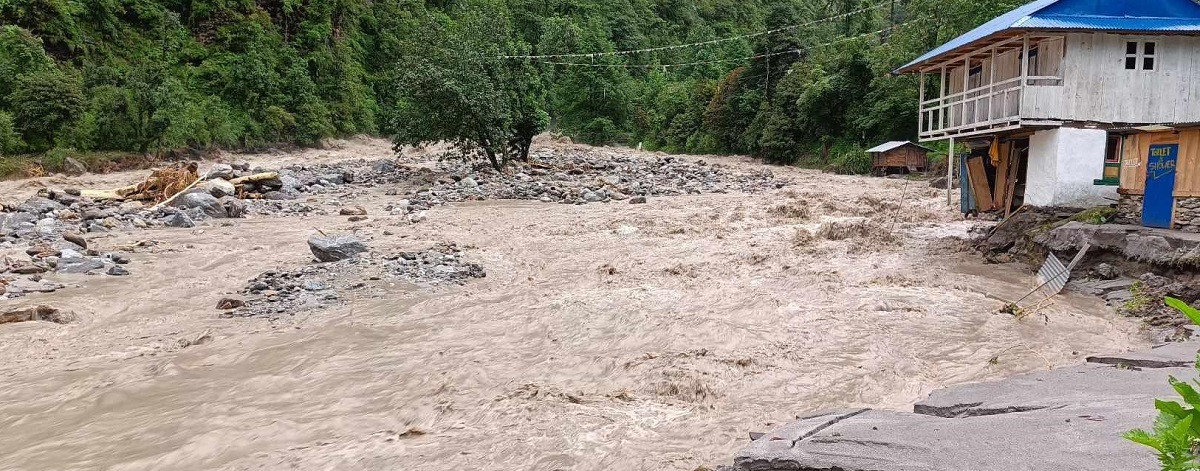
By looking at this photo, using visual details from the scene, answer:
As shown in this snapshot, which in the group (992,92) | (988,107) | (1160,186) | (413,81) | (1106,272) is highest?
(413,81)

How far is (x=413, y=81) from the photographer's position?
918 inches

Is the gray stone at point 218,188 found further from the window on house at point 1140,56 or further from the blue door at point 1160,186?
the window on house at point 1140,56

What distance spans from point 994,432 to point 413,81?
22.6 metres

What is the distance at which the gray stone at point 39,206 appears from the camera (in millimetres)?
14914

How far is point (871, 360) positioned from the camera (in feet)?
21.5

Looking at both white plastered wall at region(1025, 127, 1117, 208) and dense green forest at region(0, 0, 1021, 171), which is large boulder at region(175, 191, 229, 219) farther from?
white plastered wall at region(1025, 127, 1117, 208)

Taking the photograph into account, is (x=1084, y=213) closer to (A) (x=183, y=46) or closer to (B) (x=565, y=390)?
(B) (x=565, y=390)

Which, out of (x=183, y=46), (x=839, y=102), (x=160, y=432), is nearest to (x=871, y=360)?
(x=160, y=432)

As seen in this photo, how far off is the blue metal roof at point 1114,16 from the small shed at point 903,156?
1677 centimetres

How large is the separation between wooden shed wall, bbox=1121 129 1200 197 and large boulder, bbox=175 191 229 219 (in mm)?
18318

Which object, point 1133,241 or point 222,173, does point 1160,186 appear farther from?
point 222,173

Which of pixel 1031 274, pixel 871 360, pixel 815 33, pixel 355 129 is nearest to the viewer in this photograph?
pixel 871 360

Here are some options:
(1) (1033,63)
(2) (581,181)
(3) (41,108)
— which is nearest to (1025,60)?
(1) (1033,63)

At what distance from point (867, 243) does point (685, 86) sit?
43907 mm
